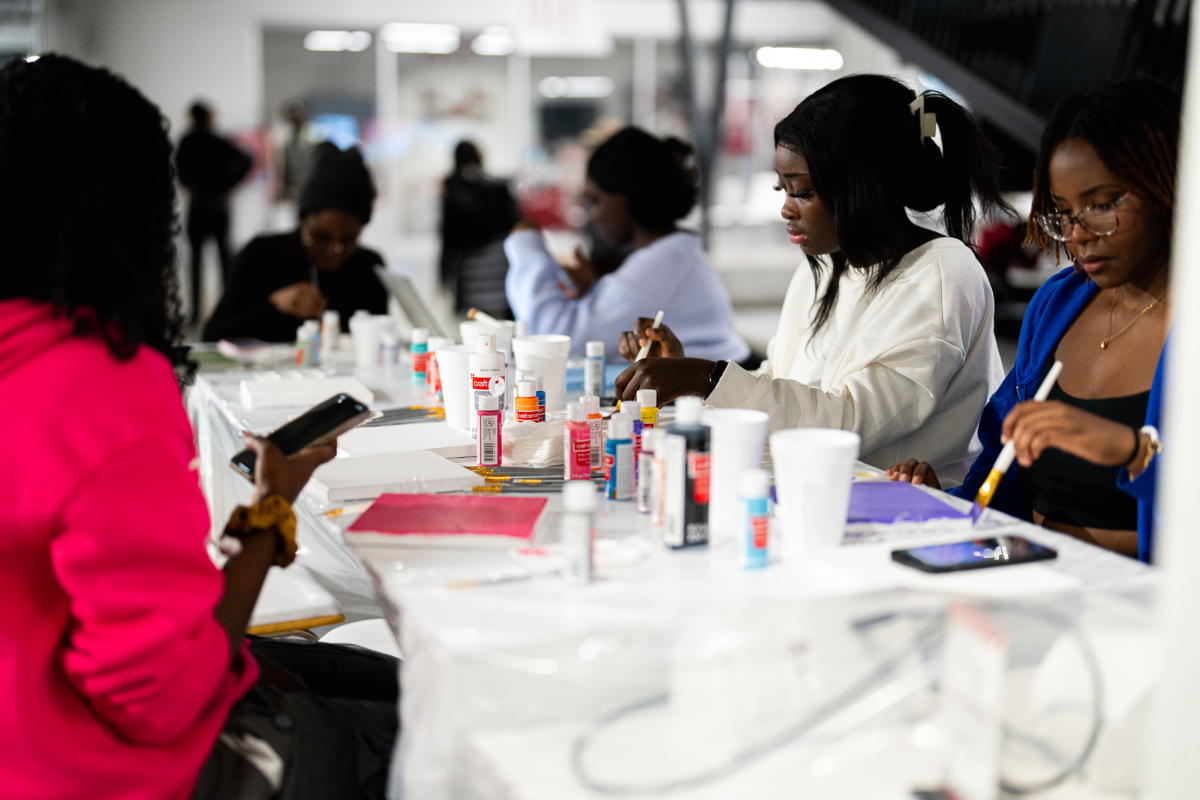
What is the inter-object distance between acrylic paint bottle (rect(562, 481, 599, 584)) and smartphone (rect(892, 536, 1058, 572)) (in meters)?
0.37

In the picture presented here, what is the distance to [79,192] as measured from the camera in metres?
1.03

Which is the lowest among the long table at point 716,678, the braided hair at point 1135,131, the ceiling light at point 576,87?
the long table at point 716,678

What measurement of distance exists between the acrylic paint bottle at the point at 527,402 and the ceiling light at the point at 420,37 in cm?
976

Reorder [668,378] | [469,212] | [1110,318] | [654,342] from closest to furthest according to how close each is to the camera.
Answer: [1110,318]
[668,378]
[654,342]
[469,212]

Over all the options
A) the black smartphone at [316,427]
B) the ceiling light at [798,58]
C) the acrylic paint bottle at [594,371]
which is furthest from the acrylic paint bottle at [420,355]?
the ceiling light at [798,58]

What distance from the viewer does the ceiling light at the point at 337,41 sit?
1062cm

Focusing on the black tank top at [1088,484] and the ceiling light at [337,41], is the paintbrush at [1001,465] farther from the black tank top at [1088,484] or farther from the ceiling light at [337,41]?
the ceiling light at [337,41]

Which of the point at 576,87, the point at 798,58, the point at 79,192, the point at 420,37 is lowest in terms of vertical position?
the point at 79,192

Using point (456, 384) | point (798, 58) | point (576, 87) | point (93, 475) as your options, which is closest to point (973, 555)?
point (93, 475)

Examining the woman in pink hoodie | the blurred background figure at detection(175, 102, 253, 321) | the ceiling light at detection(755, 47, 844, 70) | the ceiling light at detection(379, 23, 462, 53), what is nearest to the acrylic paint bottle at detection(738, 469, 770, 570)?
the woman in pink hoodie

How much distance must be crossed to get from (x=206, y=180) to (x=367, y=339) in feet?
19.4

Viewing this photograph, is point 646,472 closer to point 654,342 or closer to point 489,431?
point 489,431

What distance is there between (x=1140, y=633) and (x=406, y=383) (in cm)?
190

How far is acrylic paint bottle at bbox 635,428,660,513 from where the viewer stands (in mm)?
1496
